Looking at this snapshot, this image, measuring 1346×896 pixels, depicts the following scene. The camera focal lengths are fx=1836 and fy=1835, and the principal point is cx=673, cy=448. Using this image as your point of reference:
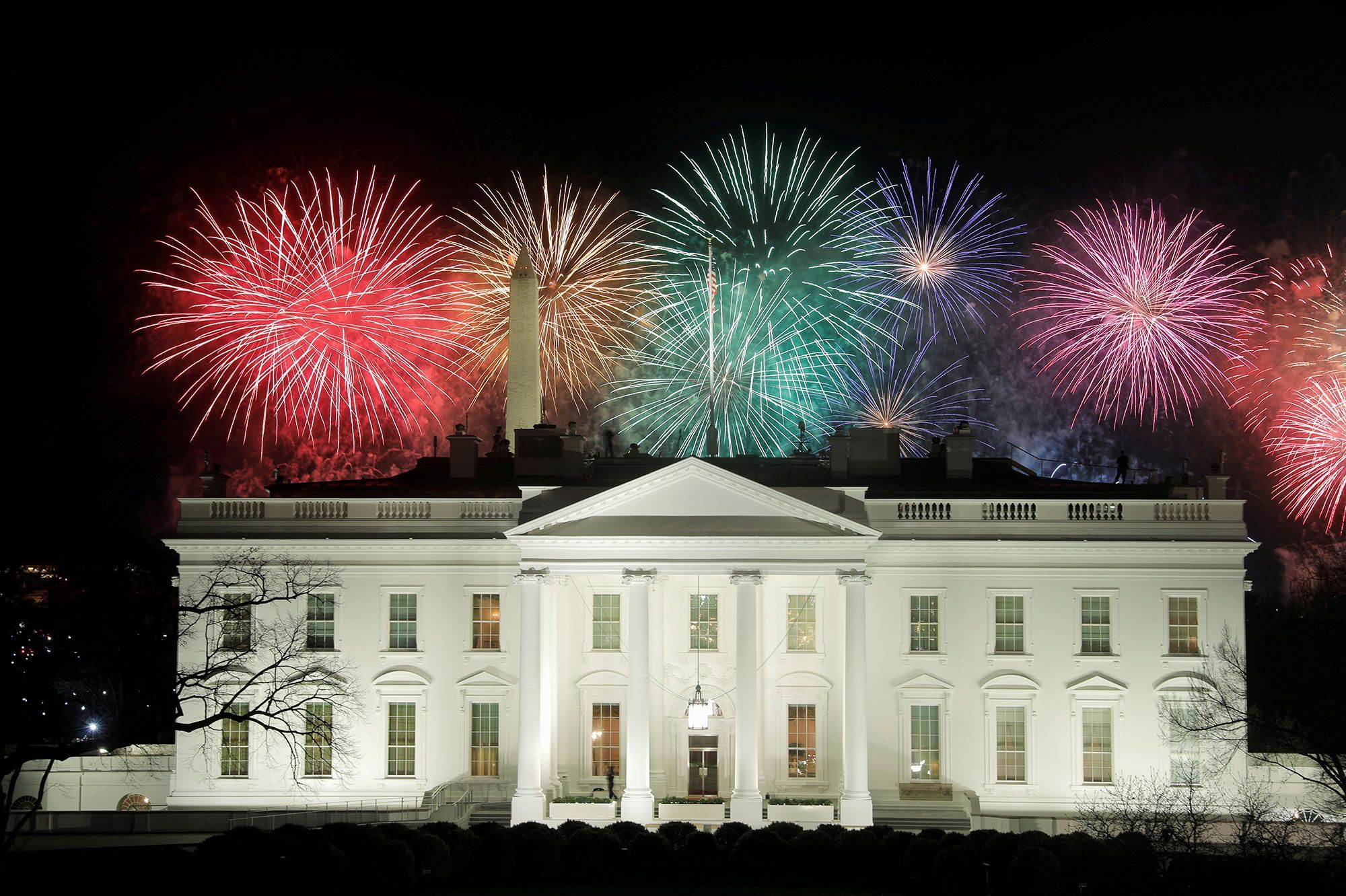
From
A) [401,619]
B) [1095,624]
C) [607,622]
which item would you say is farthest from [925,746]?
[401,619]

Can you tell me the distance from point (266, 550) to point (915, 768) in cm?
1913

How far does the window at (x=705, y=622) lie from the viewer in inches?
2039

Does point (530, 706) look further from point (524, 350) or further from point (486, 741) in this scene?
point (524, 350)

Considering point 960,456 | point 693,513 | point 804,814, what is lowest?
point 804,814

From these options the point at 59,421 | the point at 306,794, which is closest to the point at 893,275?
the point at 306,794

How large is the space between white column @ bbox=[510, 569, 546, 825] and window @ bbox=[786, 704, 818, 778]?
7.26m

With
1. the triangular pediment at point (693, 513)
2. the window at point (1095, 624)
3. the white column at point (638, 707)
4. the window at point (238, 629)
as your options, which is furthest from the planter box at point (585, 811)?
the window at point (1095, 624)

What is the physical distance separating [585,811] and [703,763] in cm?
499

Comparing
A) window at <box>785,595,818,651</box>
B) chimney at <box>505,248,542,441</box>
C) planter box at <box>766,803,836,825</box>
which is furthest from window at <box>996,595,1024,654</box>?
chimney at <box>505,248,542,441</box>

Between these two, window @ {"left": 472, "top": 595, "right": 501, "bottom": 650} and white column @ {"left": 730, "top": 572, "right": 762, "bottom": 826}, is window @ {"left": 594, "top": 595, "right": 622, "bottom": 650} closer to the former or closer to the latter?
window @ {"left": 472, "top": 595, "right": 501, "bottom": 650}

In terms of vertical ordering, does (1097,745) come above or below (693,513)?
below

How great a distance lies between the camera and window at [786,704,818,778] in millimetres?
51281

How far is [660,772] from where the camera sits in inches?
2031

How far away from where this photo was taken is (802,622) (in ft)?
170
